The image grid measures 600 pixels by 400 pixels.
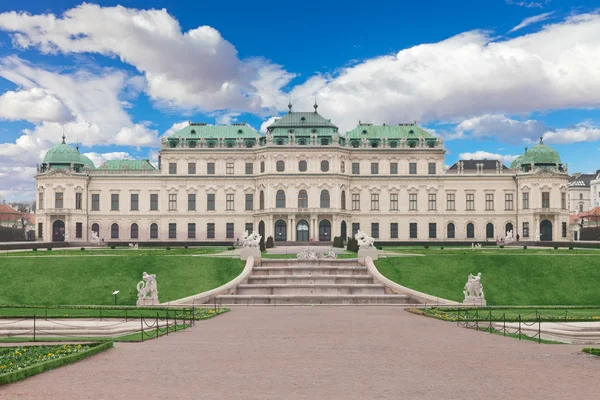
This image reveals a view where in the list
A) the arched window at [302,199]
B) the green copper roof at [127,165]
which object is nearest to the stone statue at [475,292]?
the arched window at [302,199]

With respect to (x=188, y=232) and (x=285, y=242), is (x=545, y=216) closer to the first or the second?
(x=285, y=242)

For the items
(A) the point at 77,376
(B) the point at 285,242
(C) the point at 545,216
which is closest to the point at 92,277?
(A) the point at 77,376

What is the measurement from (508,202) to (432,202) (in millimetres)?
10899

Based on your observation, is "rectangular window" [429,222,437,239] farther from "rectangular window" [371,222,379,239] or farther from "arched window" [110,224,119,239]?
"arched window" [110,224,119,239]

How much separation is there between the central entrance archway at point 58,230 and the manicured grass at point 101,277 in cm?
4200

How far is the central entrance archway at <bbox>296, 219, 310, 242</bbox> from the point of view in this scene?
85000 millimetres

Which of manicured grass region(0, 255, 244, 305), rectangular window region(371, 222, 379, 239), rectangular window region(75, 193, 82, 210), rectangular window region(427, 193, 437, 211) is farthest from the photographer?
rectangular window region(427, 193, 437, 211)

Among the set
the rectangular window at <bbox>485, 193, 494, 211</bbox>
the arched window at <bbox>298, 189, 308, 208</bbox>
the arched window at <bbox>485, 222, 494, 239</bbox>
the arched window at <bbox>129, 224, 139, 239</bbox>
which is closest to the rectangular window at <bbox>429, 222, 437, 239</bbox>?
the arched window at <bbox>485, 222, 494, 239</bbox>

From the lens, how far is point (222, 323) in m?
28.8

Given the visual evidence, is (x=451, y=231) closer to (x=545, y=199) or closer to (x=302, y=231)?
(x=545, y=199)

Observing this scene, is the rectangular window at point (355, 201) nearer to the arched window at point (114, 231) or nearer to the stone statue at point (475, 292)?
the arched window at point (114, 231)

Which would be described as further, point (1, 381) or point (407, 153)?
point (407, 153)

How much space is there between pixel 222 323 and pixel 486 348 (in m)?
12.6

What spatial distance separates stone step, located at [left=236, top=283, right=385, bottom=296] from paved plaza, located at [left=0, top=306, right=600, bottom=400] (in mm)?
16612
